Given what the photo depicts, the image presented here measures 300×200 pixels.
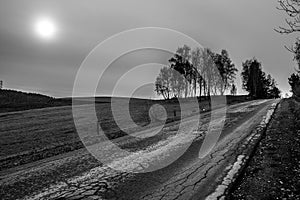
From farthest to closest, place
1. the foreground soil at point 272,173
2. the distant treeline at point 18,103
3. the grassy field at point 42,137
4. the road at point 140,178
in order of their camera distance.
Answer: the distant treeline at point 18,103, the grassy field at point 42,137, the road at point 140,178, the foreground soil at point 272,173

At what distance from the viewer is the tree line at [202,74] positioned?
173 ft

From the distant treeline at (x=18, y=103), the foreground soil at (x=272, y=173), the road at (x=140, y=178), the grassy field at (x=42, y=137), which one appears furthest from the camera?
the distant treeline at (x=18, y=103)

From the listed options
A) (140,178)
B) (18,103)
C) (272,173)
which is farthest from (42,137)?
(18,103)

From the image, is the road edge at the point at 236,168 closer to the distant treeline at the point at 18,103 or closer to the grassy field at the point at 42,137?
the grassy field at the point at 42,137

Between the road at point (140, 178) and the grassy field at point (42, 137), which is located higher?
the road at point (140, 178)

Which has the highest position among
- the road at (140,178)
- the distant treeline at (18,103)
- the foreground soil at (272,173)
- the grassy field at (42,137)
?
the distant treeline at (18,103)

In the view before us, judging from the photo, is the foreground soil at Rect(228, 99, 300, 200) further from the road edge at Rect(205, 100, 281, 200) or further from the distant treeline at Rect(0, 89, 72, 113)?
the distant treeline at Rect(0, 89, 72, 113)

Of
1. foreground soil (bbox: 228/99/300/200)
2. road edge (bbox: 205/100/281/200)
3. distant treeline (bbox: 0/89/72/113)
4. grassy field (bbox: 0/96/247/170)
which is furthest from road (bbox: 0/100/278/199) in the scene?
distant treeline (bbox: 0/89/72/113)

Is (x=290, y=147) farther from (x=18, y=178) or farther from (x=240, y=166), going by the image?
(x=18, y=178)

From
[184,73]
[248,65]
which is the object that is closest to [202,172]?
[184,73]

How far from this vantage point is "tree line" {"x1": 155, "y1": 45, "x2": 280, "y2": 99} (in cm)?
5278

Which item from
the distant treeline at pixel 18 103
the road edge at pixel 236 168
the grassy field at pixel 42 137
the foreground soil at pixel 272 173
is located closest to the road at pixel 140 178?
the road edge at pixel 236 168

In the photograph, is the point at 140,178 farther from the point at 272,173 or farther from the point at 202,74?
the point at 202,74

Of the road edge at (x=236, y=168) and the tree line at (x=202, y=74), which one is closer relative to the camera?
the road edge at (x=236, y=168)
